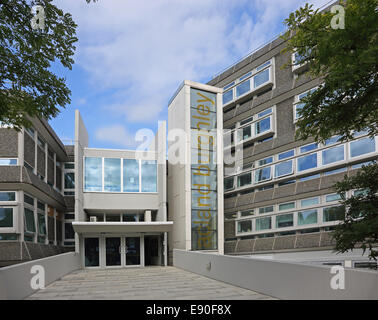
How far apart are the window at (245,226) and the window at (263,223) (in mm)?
894

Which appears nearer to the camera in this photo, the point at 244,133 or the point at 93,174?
the point at 93,174

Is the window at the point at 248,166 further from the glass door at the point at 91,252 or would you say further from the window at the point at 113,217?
the glass door at the point at 91,252

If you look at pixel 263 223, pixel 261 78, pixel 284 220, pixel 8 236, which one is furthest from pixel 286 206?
pixel 8 236

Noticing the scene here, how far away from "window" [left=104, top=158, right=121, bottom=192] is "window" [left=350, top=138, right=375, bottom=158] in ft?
47.3

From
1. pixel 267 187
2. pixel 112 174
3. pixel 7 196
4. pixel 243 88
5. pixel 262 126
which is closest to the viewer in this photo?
pixel 7 196

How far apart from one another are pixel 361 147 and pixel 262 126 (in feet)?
27.7

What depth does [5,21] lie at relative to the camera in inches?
285

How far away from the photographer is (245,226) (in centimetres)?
2731

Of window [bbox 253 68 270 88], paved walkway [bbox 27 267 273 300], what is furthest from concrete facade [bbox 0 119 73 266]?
window [bbox 253 68 270 88]

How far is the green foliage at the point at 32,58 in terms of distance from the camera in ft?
23.6

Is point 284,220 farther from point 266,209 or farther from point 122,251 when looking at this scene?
point 122,251

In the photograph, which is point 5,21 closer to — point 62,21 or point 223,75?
point 62,21
